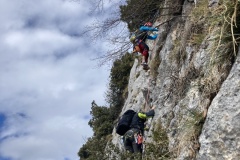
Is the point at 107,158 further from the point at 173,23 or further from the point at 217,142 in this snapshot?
the point at 217,142

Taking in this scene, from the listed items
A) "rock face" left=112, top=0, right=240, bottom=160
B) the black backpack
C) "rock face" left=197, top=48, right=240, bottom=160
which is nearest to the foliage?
"rock face" left=112, top=0, right=240, bottom=160

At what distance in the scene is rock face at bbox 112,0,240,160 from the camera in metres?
4.74

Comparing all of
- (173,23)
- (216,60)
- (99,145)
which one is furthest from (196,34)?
(99,145)

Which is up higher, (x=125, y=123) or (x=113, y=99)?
(x=113, y=99)

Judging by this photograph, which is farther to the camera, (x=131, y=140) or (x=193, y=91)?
(x=131, y=140)

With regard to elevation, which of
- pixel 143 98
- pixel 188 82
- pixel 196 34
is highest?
pixel 143 98

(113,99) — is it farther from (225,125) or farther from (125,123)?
(225,125)

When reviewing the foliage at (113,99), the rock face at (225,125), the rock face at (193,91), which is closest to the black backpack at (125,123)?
the rock face at (193,91)

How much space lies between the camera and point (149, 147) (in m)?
7.43

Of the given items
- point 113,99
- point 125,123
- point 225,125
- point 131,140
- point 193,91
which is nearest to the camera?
point 225,125

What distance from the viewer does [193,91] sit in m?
6.66

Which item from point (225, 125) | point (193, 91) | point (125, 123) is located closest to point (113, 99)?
point (125, 123)

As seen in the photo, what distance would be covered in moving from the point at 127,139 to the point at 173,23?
3616 millimetres

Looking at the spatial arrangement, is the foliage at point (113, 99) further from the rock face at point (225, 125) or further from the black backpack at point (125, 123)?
the rock face at point (225, 125)
